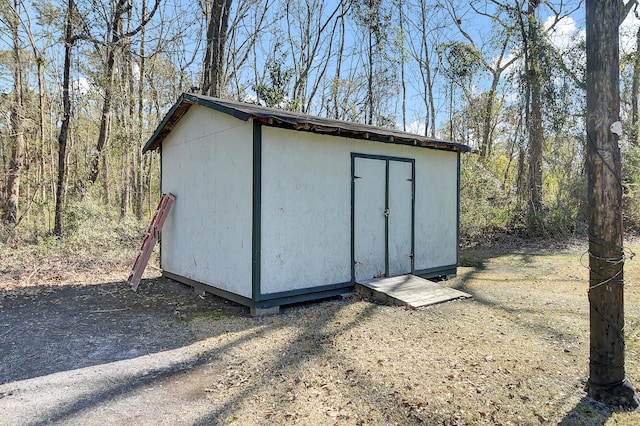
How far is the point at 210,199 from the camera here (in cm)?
570

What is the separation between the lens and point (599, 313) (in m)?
2.68

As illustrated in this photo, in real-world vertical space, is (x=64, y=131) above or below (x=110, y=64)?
below

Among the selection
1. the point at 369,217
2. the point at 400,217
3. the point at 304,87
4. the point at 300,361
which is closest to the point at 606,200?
the point at 300,361

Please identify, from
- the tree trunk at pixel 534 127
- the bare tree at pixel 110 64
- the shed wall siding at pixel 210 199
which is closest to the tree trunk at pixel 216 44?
the bare tree at pixel 110 64

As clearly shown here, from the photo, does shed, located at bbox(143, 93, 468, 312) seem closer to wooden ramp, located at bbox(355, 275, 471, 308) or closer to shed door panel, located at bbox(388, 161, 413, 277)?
shed door panel, located at bbox(388, 161, 413, 277)

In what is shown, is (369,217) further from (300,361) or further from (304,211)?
(300,361)

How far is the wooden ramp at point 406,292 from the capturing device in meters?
5.25

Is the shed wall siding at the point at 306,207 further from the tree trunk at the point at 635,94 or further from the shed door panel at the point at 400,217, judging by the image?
the tree trunk at the point at 635,94

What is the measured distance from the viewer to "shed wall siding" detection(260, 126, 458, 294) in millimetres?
A: 4914

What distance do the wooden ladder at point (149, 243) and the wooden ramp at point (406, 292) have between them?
11.1ft

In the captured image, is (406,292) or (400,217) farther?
(400,217)

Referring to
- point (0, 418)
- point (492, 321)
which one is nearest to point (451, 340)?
point (492, 321)

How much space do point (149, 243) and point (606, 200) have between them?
6.12 meters

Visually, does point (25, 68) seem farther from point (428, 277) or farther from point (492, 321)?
point (492, 321)
